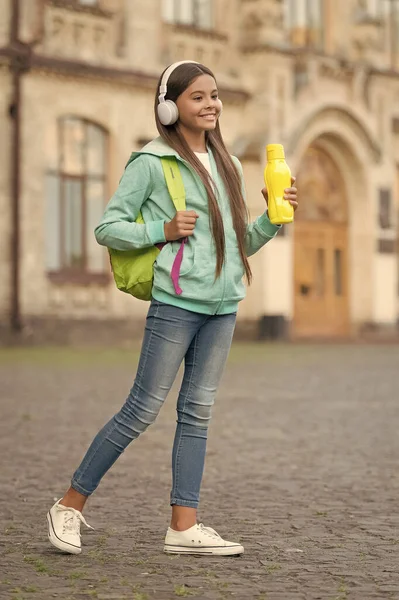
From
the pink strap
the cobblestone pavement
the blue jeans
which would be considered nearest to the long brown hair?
the pink strap

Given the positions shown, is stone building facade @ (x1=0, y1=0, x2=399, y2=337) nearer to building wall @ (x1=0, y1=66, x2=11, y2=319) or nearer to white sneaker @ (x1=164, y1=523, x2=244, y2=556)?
building wall @ (x1=0, y1=66, x2=11, y2=319)

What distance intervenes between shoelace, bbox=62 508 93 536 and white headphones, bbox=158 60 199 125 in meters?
1.56

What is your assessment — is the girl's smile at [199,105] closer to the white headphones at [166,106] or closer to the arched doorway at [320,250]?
the white headphones at [166,106]

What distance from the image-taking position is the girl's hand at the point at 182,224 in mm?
5715

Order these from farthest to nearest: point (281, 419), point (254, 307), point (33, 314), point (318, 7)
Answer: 1. point (318, 7)
2. point (254, 307)
3. point (33, 314)
4. point (281, 419)

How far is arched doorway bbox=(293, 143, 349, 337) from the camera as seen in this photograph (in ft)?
107

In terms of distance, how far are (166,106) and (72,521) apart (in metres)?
1.65

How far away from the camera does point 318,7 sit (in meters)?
33.0

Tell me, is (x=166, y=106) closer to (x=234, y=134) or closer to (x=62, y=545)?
(x=62, y=545)

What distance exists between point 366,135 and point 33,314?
10587mm

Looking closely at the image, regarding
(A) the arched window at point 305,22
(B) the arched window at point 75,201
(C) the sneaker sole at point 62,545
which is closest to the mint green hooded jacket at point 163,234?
(C) the sneaker sole at point 62,545

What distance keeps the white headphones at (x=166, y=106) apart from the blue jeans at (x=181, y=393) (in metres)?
0.72

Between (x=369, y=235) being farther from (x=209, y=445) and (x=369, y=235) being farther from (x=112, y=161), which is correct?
(x=209, y=445)

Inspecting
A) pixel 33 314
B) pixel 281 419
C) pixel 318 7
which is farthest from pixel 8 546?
pixel 318 7
